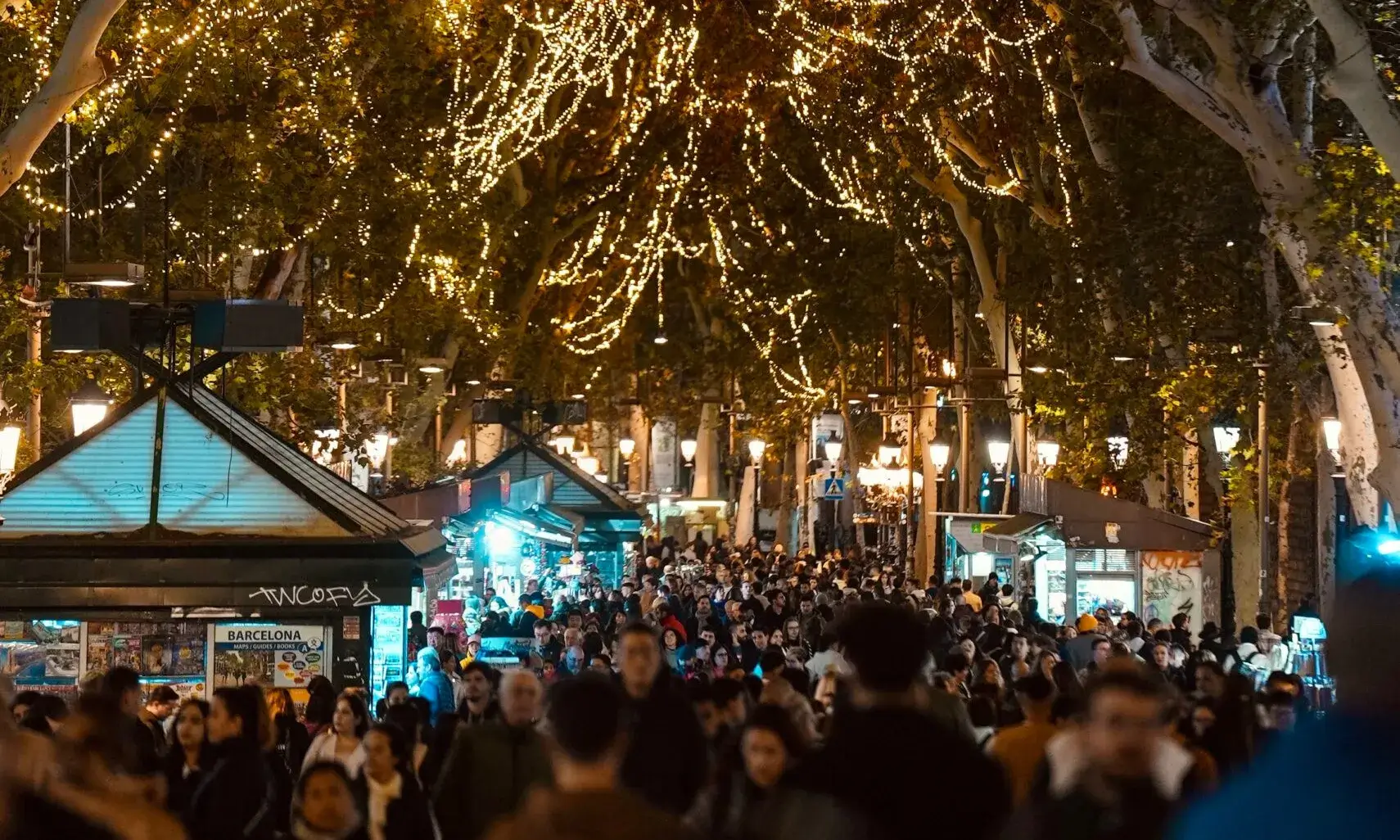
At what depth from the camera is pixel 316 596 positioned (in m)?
15.2

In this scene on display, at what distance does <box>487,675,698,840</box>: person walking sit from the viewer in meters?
4.01

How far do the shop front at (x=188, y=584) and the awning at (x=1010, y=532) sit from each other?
38.8ft

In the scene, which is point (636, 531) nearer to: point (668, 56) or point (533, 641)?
point (668, 56)

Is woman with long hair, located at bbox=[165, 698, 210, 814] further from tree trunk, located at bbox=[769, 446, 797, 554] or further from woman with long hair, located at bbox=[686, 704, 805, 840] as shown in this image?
tree trunk, located at bbox=[769, 446, 797, 554]

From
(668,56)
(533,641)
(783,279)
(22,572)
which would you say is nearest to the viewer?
(22,572)

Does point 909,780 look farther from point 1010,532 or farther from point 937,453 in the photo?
point 937,453

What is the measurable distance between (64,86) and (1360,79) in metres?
9.54

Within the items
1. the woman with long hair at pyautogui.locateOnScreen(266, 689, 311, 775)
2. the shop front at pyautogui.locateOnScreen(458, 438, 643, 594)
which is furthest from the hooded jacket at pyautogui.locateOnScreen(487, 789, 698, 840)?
the shop front at pyautogui.locateOnScreen(458, 438, 643, 594)

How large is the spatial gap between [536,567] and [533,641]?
14.2 m

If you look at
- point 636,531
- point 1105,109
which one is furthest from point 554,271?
point 1105,109

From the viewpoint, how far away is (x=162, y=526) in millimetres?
15594

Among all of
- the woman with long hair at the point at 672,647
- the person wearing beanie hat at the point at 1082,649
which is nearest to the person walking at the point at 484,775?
the person wearing beanie hat at the point at 1082,649

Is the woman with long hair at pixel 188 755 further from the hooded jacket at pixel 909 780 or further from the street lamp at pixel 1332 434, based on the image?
the street lamp at pixel 1332 434

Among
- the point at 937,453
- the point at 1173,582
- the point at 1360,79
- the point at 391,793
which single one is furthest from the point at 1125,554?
the point at 391,793
